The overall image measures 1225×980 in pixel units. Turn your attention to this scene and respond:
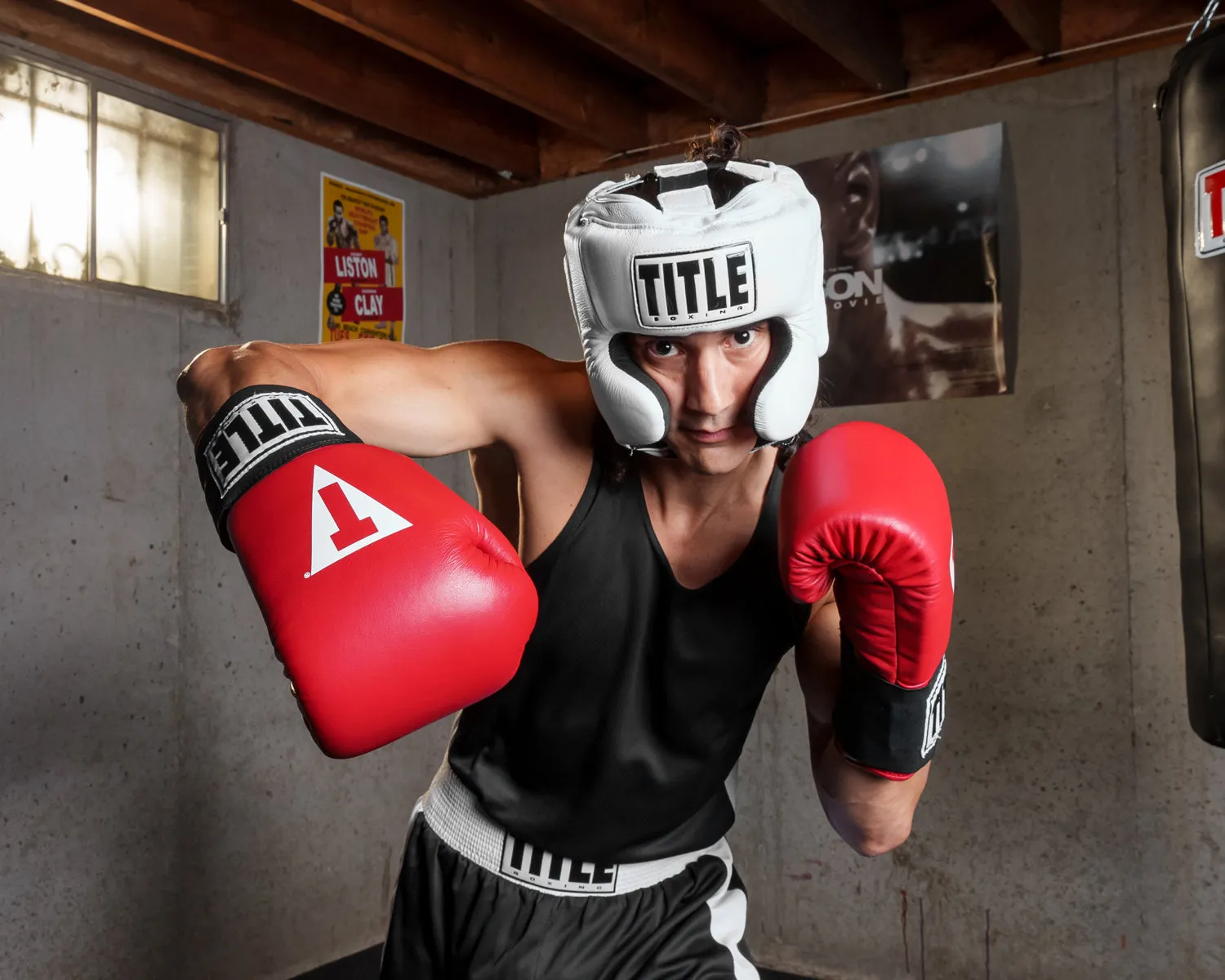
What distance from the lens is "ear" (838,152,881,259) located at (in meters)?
3.06

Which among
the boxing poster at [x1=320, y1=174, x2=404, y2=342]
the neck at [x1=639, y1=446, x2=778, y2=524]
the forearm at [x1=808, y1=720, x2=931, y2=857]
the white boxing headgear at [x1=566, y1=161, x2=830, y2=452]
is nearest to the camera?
the white boxing headgear at [x1=566, y1=161, x2=830, y2=452]

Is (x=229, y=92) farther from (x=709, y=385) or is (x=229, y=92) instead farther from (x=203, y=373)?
(x=709, y=385)

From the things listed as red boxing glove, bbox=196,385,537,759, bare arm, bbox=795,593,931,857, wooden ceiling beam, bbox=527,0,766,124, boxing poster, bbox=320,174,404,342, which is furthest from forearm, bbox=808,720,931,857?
boxing poster, bbox=320,174,404,342

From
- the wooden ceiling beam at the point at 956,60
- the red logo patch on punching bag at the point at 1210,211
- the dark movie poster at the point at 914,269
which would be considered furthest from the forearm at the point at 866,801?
the wooden ceiling beam at the point at 956,60

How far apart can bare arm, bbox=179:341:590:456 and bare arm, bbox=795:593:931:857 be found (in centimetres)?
48

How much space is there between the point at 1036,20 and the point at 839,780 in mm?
2153

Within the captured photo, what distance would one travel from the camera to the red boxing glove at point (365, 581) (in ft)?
3.03

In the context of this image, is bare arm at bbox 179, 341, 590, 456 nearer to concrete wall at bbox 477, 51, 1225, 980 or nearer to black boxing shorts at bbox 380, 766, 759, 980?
black boxing shorts at bbox 380, 766, 759, 980

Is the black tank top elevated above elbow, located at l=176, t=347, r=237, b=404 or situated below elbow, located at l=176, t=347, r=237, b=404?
below

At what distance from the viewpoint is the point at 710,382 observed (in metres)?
1.26

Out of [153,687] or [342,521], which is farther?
[153,687]

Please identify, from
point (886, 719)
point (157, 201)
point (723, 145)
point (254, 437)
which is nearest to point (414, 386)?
point (254, 437)

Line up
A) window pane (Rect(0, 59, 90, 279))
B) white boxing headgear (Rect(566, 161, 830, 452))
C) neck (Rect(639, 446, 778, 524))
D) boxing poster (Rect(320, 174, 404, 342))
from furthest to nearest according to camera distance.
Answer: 1. boxing poster (Rect(320, 174, 404, 342))
2. window pane (Rect(0, 59, 90, 279))
3. neck (Rect(639, 446, 778, 524))
4. white boxing headgear (Rect(566, 161, 830, 452))

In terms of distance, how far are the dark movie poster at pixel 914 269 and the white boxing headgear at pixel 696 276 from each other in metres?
1.58
